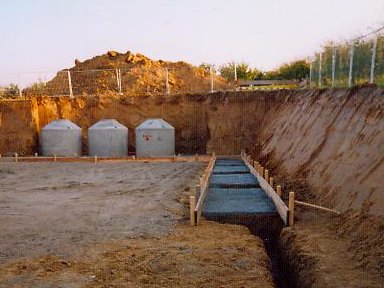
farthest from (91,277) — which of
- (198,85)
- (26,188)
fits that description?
(198,85)

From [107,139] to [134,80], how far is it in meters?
9.71

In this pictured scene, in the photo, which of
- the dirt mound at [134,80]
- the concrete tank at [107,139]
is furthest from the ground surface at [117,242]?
the dirt mound at [134,80]

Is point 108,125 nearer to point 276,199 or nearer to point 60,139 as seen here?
point 60,139

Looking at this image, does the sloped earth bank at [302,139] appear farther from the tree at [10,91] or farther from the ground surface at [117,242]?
the tree at [10,91]

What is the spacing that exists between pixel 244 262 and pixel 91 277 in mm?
2282

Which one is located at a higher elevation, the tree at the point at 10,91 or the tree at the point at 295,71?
the tree at the point at 295,71

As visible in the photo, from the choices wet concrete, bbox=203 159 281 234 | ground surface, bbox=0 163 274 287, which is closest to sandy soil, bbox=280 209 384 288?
ground surface, bbox=0 163 274 287

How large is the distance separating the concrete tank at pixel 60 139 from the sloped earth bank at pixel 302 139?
1.20 metres

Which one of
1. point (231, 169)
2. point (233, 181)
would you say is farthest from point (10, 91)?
point (233, 181)

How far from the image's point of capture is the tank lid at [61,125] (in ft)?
71.7

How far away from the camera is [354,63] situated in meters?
13.0

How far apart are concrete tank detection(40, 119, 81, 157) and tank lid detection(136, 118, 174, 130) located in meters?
3.51

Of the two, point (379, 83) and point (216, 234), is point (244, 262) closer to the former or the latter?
point (216, 234)

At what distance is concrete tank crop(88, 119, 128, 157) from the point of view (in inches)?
866
